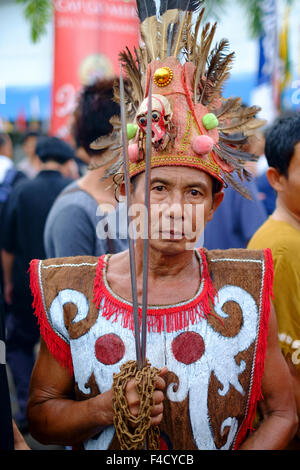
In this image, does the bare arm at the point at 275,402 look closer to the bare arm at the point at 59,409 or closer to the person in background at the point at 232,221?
the bare arm at the point at 59,409

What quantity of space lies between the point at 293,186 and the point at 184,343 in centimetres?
100

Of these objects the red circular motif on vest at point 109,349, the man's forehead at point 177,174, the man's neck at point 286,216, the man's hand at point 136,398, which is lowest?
the man's hand at point 136,398

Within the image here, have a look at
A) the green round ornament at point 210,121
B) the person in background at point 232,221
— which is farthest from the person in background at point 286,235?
the person in background at point 232,221

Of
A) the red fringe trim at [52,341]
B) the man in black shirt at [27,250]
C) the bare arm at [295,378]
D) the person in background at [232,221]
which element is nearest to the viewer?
the red fringe trim at [52,341]

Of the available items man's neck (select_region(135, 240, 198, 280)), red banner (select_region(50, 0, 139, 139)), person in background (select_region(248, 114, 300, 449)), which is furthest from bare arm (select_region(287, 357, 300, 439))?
red banner (select_region(50, 0, 139, 139))

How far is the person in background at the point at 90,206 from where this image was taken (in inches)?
121

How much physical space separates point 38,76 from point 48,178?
6.00 metres

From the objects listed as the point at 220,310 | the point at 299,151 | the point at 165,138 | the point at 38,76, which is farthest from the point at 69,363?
the point at 38,76

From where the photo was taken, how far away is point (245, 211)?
422cm

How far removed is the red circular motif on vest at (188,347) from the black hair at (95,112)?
1599 millimetres

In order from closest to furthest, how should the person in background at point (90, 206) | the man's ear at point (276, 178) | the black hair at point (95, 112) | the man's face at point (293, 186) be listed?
the man's face at point (293, 186)
the man's ear at point (276, 178)
the person in background at point (90, 206)
the black hair at point (95, 112)

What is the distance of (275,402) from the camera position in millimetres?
2033

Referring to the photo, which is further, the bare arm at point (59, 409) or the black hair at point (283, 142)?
the black hair at point (283, 142)

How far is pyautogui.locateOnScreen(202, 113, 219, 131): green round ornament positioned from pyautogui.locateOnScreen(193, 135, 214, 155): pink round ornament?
0.07 metres
